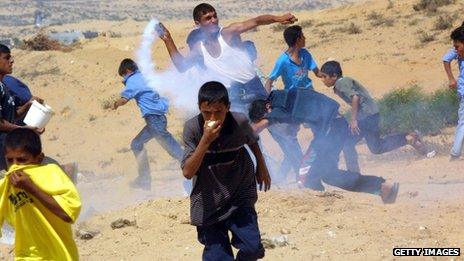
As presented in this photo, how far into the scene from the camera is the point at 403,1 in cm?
2486

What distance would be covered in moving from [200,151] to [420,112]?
7.96m

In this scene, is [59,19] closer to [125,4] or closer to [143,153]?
[125,4]

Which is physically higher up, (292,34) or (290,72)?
(292,34)

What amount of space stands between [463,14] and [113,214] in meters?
15.1

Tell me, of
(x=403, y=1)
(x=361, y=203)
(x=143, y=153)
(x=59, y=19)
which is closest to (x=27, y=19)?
(x=59, y=19)

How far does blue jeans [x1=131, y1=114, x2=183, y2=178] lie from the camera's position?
10.3 metres

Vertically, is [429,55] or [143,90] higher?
[143,90]

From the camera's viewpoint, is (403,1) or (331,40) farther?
(403,1)

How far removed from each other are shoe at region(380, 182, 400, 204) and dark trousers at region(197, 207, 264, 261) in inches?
115

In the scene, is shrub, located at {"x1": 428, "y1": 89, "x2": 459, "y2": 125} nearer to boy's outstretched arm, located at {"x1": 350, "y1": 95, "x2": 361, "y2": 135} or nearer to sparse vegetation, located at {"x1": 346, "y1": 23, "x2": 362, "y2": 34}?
boy's outstretched arm, located at {"x1": 350, "y1": 95, "x2": 361, "y2": 135}

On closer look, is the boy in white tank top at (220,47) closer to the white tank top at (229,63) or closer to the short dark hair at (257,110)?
the white tank top at (229,63)

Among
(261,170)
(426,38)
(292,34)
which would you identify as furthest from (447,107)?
(261,170)

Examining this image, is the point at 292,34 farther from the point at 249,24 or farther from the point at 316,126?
the point at 316,126

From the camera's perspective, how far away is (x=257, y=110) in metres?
8.53
